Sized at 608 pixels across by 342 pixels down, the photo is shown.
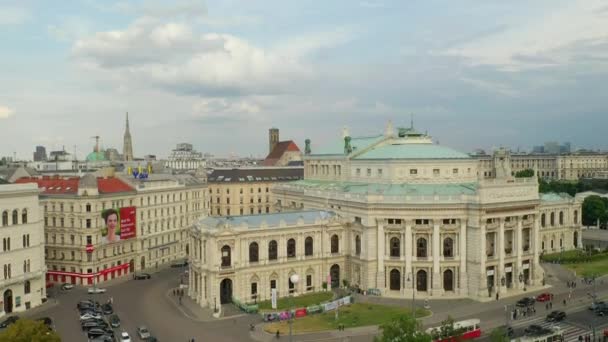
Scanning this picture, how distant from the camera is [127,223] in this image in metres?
115

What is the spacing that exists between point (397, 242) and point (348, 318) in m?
19.3

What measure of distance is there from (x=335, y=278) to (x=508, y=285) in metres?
29.6

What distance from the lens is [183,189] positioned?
136 meters

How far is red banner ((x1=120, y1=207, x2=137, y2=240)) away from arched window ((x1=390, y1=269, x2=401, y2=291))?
5375 centimetres

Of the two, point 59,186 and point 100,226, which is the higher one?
point 59,186

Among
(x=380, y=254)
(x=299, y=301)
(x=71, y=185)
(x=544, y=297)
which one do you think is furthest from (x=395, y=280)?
(x=71, y=185)

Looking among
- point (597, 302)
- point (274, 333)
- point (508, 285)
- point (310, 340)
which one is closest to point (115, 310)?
point (274, 333)

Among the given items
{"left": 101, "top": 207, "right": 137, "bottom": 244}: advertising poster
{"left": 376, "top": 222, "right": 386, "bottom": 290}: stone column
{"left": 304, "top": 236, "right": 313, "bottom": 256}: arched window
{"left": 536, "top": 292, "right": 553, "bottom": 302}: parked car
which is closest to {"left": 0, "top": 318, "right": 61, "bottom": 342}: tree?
{"left": 304, "top": 236, "right": 313, "bottom": 256}: arched window

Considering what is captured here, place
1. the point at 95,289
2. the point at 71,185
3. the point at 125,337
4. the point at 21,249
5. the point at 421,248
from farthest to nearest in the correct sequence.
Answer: the point at 71,185 → the point at 95,289 → the point at 421,248 → the point at 21,249 → the point at 125,337

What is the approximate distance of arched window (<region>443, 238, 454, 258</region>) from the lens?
95188 millimetres

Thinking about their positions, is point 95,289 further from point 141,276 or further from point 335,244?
point 335,244

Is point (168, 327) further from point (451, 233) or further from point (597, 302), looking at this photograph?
point (597, 302)

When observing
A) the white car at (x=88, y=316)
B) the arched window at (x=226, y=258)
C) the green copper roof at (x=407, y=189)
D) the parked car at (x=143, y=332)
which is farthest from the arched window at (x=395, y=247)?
the white car at (x=88, y=316)

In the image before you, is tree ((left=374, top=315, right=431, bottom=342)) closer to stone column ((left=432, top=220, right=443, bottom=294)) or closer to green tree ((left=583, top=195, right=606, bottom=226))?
stone column ((left=432, top=220, right=443, bottom=294))
